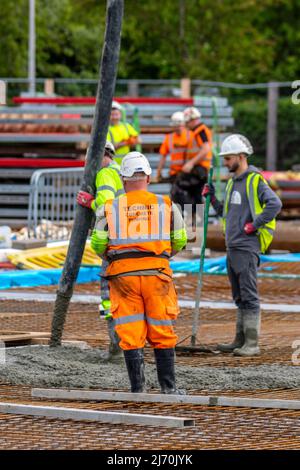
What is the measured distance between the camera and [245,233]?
1170 centimetres

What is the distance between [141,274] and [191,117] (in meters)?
10.3

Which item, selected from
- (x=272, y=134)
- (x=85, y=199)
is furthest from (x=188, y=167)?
(x=272, y=134)

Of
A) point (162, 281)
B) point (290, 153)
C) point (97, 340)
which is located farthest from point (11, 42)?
point (162, 281)

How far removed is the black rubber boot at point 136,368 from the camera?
938 cm

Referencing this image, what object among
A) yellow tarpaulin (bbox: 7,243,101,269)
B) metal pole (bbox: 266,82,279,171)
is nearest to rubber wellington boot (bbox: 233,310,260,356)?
yellow tarpaulin (bbox: 7,243,101,269)

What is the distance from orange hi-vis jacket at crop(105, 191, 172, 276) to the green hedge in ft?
79.4

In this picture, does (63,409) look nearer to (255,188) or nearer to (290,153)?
(255,188)

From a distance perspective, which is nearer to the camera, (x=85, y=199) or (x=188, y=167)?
(x=85, y=199)

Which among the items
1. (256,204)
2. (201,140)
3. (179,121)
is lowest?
(256,204)

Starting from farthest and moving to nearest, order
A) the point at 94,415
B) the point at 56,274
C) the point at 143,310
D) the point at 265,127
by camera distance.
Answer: the point at 265,127
the point at 56,274
the point at 143,310
the point at 94,415

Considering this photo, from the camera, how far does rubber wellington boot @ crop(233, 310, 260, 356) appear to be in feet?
38.1

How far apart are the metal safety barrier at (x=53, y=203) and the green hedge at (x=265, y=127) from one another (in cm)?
1304

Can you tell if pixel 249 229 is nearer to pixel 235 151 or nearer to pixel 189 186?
pixel 235 151

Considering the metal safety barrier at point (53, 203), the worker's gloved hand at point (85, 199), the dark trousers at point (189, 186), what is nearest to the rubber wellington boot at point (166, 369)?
the worker's gloved hand at point (85, 199)
